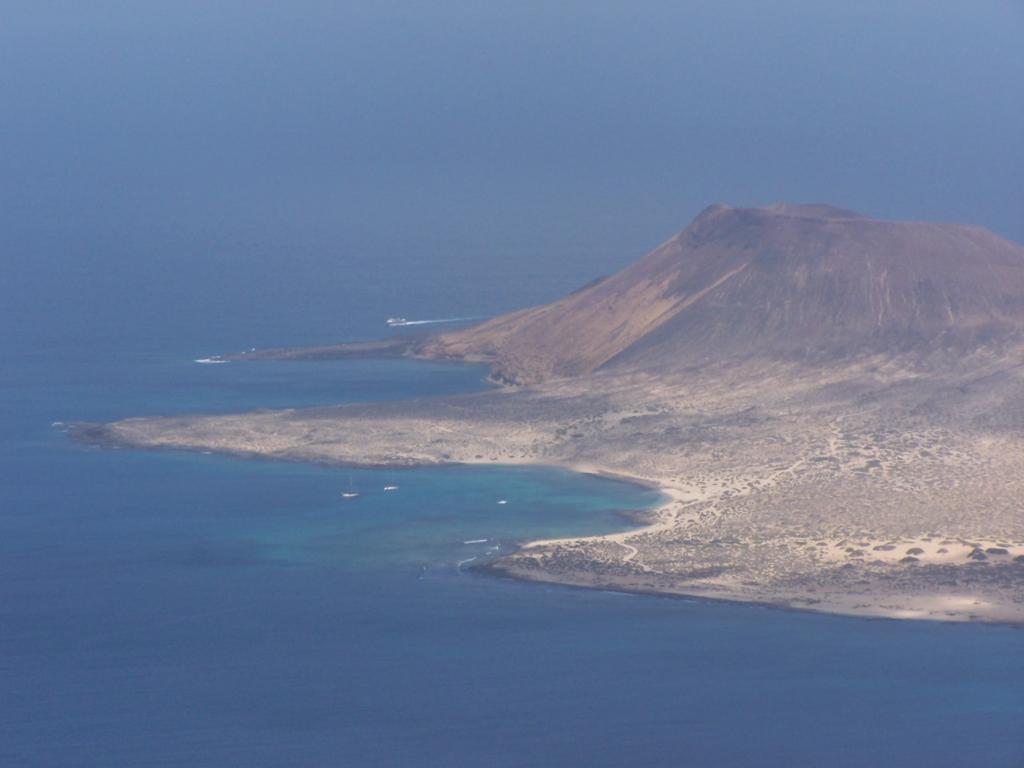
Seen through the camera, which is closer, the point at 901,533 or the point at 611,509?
the point at 901,533

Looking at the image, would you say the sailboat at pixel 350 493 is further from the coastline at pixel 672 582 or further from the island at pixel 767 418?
the coastline at pixel 672 582

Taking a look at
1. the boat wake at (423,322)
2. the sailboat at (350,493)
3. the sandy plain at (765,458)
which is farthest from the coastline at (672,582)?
the boat wake at (423,322)

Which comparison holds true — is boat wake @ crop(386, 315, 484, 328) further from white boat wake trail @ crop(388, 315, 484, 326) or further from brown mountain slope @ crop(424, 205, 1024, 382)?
brown mountain slope @ crop(424, 205, 1024, 382)

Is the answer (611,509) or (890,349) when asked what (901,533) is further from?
(890,349)

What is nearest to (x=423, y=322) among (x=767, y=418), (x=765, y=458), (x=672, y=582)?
(x=767, y=418)

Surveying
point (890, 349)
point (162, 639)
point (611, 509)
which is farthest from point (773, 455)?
point (162, 639)
